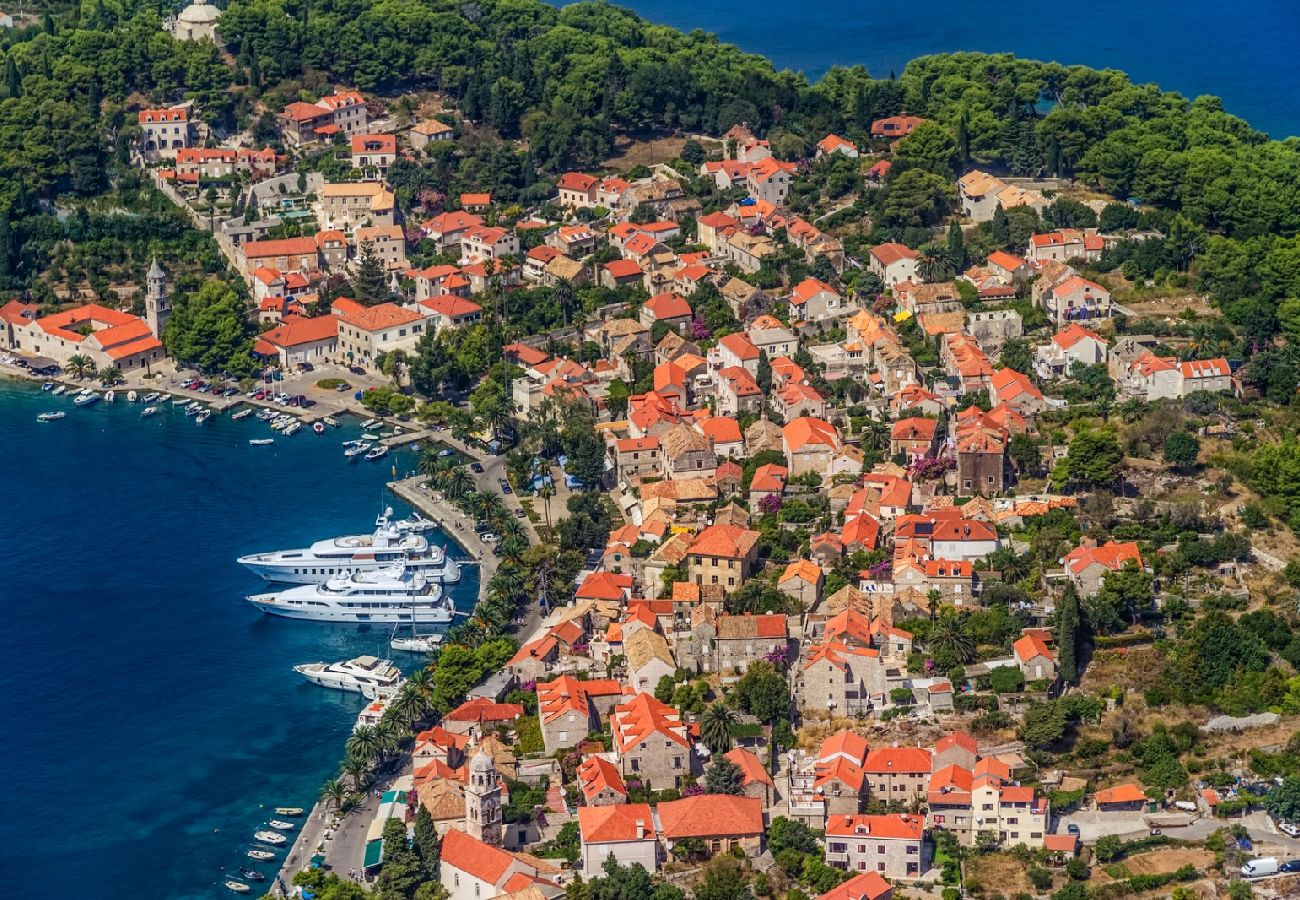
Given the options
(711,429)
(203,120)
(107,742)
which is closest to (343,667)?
(107,742)

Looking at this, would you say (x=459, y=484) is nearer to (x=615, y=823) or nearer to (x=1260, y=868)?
(x=615, y=823)

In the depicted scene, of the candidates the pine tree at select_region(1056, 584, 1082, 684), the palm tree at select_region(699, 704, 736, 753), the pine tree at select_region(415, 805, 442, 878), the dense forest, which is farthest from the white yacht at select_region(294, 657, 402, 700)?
the dense forest

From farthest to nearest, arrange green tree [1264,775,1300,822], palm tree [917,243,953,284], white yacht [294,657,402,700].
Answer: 1. palm tree [917,243,953,284]
2. white yacht [294,657,402,700]
3. green tree [1264,775,1300,822]

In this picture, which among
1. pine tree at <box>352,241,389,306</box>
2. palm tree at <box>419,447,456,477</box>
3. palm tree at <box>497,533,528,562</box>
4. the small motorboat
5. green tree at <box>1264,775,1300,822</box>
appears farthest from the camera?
pine tree at <box>352,241,389,306</box>

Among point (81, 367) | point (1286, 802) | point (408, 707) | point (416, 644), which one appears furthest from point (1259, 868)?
point (81, 367)

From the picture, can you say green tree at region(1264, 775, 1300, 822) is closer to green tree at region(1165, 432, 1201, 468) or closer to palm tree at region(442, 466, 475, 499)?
green tree at region(1165, 432, 1201, 468)

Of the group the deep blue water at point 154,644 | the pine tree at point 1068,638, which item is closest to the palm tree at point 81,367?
the deep blue water at point 154,644
